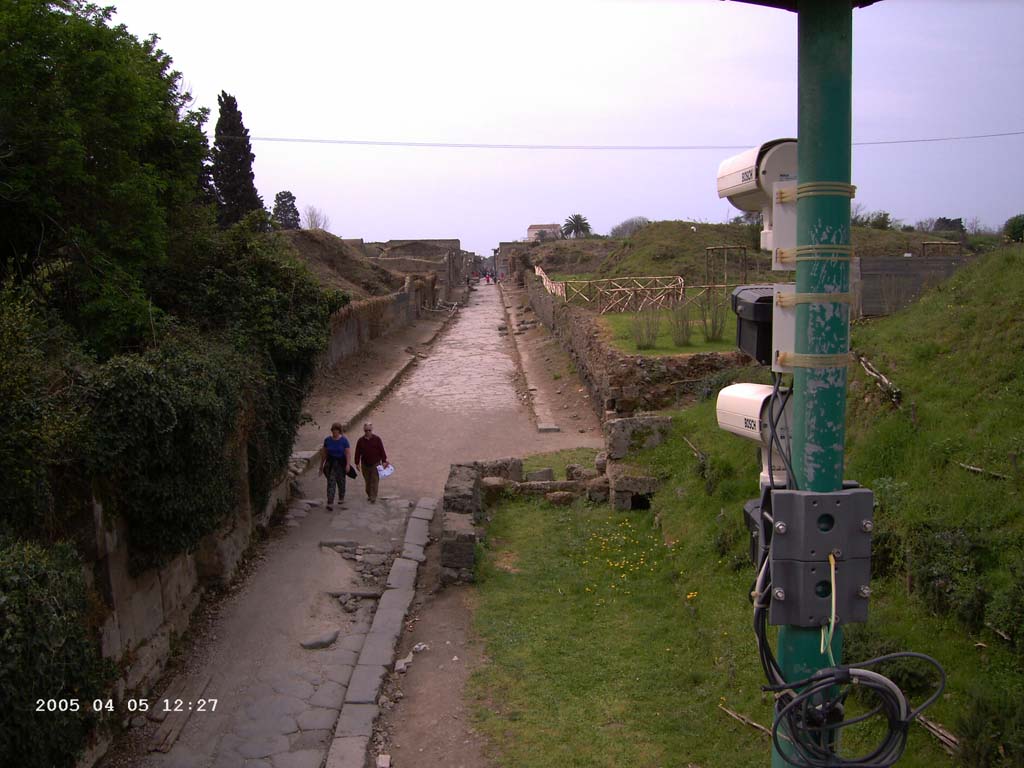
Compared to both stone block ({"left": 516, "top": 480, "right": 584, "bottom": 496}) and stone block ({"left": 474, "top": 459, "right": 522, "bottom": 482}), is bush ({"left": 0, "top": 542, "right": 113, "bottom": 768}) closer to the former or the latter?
stone block ({"left": 516, "top": 480, "right": 584, "bottom": 496})

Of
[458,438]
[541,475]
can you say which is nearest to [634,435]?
[541,475]

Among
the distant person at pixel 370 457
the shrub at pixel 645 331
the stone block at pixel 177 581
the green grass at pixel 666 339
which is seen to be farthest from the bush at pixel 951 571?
the shrub at pixel 645 331

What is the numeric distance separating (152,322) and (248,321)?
7.00 feet

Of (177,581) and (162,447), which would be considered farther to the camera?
(177,581)

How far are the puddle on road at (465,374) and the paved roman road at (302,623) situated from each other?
2.60 m

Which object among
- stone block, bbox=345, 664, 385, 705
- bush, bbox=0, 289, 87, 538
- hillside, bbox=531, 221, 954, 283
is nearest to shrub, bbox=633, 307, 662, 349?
stone block, bbox=345, 664, 385, 705

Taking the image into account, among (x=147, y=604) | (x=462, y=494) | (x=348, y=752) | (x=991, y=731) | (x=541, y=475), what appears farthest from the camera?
(x=541, y=475)

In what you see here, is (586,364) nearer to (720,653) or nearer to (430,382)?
(430,382)

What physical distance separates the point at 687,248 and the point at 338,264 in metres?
16.0

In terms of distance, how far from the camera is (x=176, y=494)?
7.12 m

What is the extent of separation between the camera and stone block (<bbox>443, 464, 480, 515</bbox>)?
11.0m

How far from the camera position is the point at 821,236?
264cm

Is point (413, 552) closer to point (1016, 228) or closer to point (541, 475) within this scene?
point (541, 475)

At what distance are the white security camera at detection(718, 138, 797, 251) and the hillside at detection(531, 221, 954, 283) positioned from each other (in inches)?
1179
